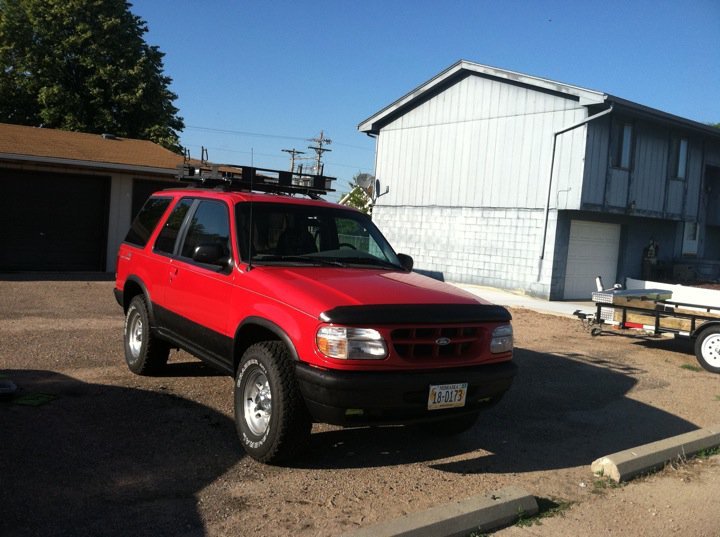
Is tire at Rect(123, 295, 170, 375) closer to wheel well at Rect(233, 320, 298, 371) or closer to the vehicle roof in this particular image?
the vehicle roof

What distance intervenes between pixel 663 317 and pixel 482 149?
11.2 meters

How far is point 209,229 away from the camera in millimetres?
5996

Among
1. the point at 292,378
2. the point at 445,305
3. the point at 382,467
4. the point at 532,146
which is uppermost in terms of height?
the point at 532,146

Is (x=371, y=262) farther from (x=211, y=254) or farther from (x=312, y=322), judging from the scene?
(x=312, y=322)

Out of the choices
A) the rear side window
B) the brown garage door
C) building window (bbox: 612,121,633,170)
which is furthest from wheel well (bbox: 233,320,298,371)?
building window (bbox: 612,121,633,170)

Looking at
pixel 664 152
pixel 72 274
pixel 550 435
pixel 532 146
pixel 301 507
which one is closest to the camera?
pixel 301 507

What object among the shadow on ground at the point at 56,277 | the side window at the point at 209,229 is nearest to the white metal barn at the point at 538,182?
the shadow on ground at the point at 56,277

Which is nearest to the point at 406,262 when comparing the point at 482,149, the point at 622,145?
the point at 622,145

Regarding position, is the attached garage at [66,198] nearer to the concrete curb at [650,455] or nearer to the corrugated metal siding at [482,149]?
the corrugated metal siding at [482,149]

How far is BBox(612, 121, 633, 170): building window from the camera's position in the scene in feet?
60.6

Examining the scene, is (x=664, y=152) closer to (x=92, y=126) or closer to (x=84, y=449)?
(x=84, y=449)

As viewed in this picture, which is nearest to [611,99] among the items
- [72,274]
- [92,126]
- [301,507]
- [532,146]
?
[532,146]

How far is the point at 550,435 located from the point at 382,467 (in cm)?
185

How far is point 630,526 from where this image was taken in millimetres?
4195
